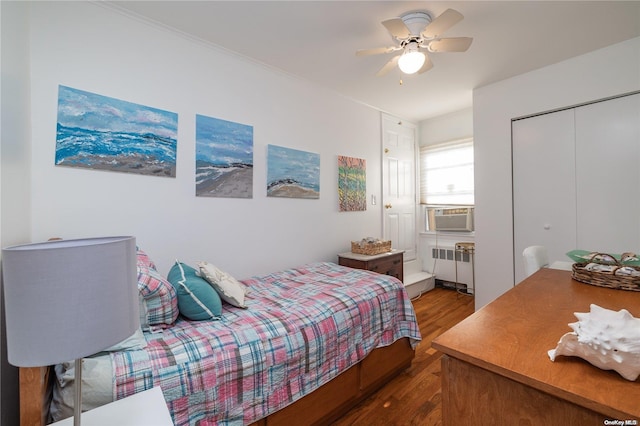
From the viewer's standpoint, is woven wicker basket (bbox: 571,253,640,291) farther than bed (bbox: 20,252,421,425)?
Yes

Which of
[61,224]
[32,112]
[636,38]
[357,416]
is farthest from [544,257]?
[32,112]

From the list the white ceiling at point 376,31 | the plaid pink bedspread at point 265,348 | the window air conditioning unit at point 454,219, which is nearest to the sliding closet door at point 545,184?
the white ceiling at point 376,31

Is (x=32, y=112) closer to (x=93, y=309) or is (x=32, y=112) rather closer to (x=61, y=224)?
(x=61, y=224)

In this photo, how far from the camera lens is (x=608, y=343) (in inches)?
24.5

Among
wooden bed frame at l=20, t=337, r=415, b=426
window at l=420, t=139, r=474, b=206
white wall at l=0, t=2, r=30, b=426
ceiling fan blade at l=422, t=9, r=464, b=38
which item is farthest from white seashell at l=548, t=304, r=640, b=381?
window at l=420, t=139, r=474, b=206

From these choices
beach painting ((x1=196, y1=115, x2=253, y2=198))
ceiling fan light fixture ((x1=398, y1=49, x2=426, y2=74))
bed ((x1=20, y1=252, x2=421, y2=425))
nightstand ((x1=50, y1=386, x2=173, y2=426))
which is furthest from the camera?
beach painting ((x1=196, y1=115, x2=253, y2=198))

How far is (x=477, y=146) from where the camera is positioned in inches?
129

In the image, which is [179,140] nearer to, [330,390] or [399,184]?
[330,390]

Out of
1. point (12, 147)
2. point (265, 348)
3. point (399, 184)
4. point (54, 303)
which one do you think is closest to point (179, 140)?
point (12, 147)

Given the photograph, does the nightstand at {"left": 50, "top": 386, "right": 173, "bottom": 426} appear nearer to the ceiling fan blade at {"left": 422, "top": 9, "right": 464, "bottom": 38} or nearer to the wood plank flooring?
the wood plank flooring

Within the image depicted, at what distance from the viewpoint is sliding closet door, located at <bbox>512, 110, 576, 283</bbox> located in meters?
2.71

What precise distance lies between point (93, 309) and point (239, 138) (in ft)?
6.70

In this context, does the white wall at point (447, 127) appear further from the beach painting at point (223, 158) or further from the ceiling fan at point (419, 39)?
the beach painting at point (223, 158)

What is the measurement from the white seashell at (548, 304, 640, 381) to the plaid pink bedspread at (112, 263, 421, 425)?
1127mm
